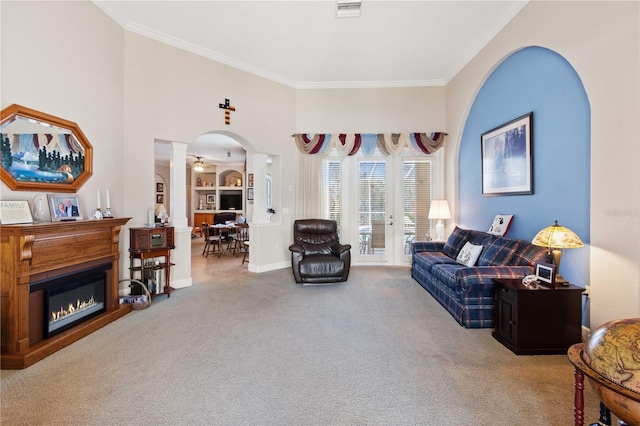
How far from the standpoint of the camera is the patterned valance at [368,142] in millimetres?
5535

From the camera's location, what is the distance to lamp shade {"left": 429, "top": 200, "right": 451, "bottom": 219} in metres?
5.14

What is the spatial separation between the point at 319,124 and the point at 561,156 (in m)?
4.01

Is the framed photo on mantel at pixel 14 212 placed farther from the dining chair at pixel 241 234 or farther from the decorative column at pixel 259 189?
the dining chair at pixel 241 234

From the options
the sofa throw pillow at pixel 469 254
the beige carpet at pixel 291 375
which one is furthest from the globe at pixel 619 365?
the sofa throw pillow at pixel 469 254

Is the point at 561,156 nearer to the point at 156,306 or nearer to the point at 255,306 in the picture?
the point at 255,306

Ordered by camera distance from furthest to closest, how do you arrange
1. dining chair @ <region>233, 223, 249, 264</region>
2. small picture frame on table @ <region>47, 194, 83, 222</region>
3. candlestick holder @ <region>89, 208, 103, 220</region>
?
dining chair @ <region>233, 223, 249, 264</region> → candlestick holder @ <region>89, 208, 103, 220</region> → small picture frame on table @ <region>47, 194, 83, 222</region>

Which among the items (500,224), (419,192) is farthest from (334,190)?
(500,224)

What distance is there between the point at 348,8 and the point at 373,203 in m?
3.43

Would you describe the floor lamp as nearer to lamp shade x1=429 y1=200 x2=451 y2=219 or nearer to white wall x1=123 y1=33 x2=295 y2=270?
lamp shade x1=429 y1=200 x2=451 y2=219

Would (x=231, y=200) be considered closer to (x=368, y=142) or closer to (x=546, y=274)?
(x=368, y=142)

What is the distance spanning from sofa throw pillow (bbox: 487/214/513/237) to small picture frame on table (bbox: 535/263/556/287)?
1.09 m

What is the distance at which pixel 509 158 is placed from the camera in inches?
145

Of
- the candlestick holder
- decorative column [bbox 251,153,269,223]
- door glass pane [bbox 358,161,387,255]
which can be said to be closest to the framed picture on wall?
door glass pane [bbox 358,161,387,255]

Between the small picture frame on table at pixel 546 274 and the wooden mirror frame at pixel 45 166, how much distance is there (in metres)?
4.82
